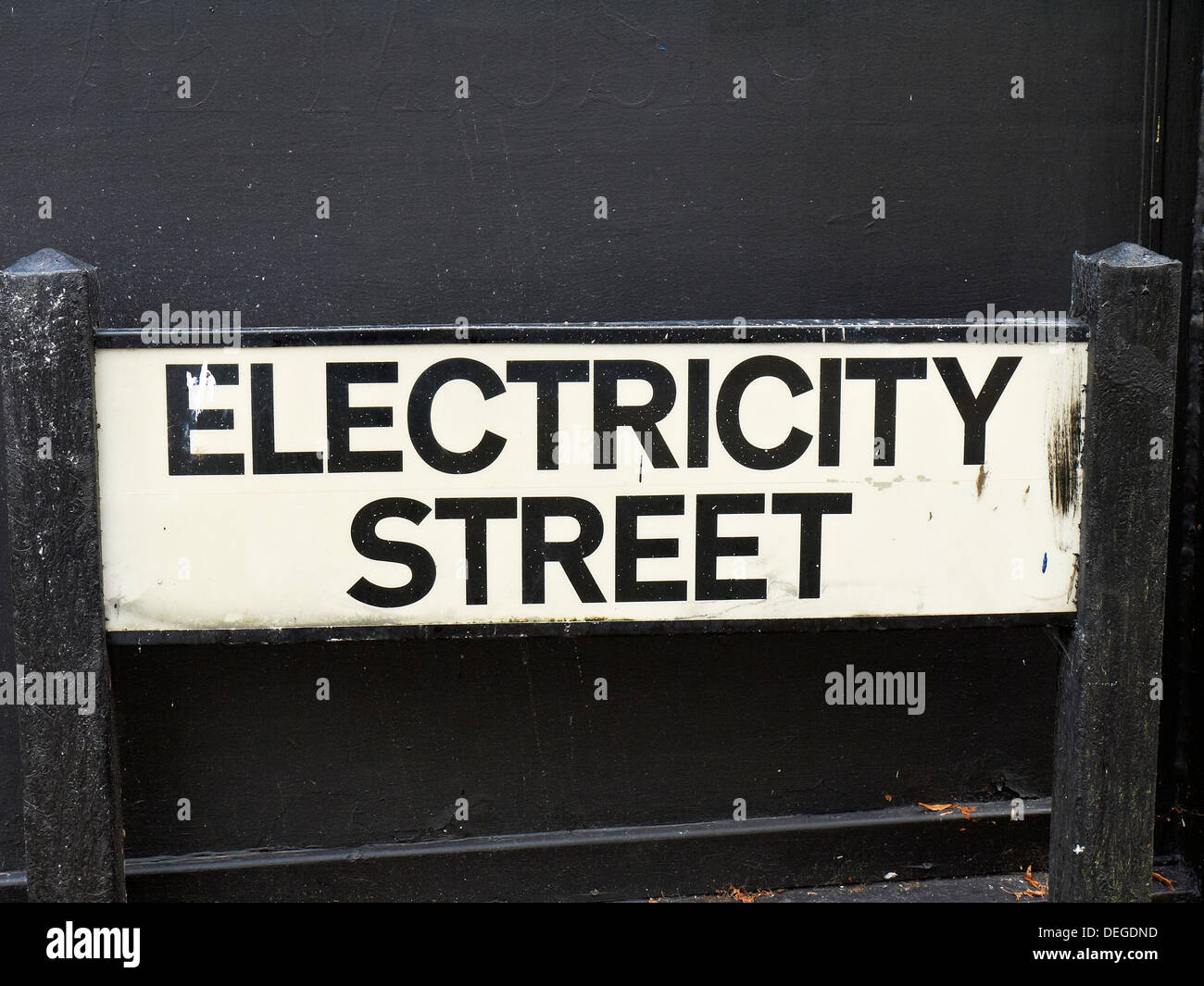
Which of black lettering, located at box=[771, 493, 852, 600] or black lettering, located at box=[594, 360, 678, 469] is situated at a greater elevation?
black lettering, located at box=[594, 360, 678, 469]

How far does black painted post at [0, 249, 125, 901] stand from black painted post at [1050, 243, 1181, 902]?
89.0 inches

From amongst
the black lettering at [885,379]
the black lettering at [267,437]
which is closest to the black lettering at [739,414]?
the black lettering at [885,379]

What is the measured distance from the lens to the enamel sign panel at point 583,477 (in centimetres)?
250

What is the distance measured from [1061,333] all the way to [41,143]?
265 centimetres

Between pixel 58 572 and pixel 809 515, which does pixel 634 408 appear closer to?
pixel 809 515

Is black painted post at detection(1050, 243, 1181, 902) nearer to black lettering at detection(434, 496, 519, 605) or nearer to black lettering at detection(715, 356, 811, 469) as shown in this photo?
black lettering at detection(715, 356, 811, 469)

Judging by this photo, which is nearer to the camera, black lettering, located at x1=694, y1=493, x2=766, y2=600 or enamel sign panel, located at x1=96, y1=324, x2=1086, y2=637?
enamel sign panel, located at x1=96, y1=324, x2=1086, y2=637

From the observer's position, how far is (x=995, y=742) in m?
3.54

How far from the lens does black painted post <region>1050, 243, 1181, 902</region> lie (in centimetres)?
→ 254

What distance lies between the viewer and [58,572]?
244 cm

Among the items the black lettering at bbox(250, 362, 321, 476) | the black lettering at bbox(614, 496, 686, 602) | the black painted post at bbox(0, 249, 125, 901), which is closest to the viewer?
the black painted post at bbox(0, 249, 125, 901)

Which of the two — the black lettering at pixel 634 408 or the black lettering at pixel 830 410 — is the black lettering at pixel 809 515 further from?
the black lettering at pixel 634 408

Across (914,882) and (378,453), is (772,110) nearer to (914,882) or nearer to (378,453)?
(378,453)

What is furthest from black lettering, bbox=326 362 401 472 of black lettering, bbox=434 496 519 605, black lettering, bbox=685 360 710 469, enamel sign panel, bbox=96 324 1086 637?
black lettering, bbox=685 360 710 469
